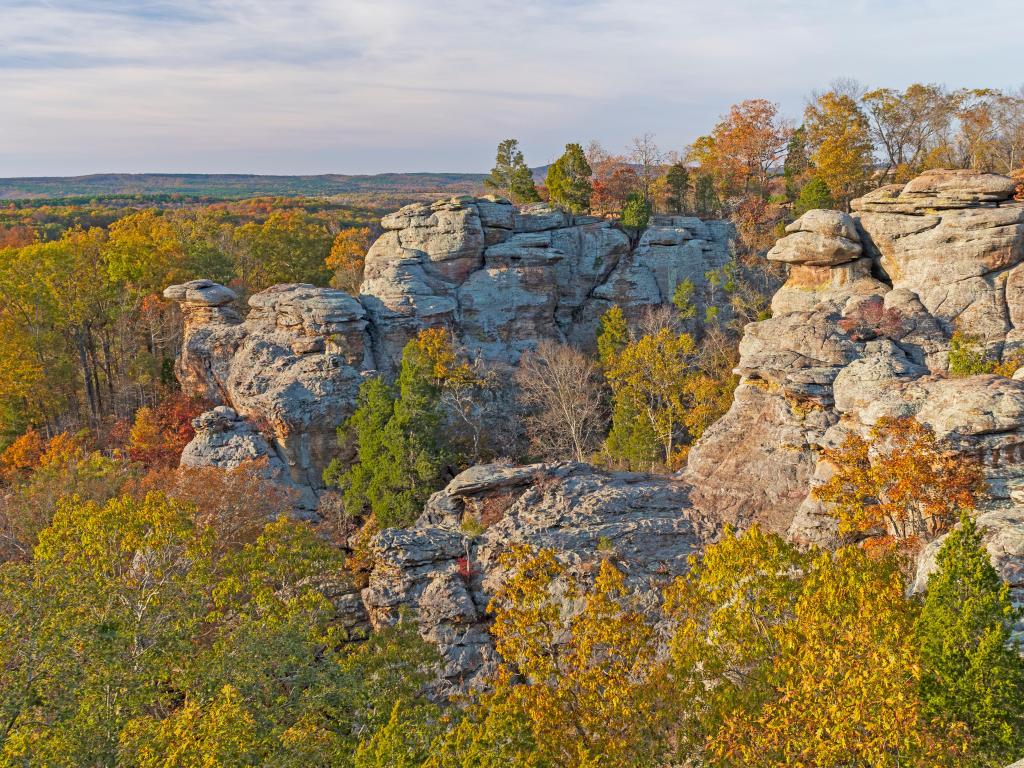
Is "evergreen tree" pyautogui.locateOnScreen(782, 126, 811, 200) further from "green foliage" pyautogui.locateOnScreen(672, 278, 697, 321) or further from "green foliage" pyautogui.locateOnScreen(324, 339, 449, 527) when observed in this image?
"green foliage" pyautogui.locateOnScreen(324, 339, 449, 527)

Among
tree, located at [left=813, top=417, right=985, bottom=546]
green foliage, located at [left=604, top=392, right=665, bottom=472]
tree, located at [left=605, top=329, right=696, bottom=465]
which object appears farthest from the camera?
tree, located at [left=605, top=329, right=696, bottom=465]

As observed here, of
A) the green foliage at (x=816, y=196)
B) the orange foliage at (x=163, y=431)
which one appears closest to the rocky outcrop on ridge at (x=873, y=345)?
the green foliage at (x=816, y=196)

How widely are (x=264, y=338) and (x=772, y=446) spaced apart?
29101 millimetres

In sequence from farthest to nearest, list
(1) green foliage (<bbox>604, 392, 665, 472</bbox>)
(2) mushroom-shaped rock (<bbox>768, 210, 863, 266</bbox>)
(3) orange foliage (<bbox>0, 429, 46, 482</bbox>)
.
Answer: (3) orange foliage (<bbox>0, 429, 46, 482</bbox>)
(1) green foliage (<bbox>604, 392, 665, 472</bbox>)
(2) mushroom-shaped rock (<bbox>768, 210, 863, 266</bbox>)

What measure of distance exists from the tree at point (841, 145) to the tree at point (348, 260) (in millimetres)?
33812

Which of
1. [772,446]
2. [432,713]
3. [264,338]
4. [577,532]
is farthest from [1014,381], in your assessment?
[264,338]

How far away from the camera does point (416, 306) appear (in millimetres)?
43000

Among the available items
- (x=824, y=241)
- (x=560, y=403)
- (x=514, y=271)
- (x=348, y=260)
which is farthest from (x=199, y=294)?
(x=824, y=241)

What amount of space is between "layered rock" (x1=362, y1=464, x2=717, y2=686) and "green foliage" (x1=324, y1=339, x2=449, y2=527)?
436 centimetres

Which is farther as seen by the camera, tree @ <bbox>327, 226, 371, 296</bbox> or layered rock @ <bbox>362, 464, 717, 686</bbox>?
tree @ <bbox>327, 226, 371, 296</bbox>

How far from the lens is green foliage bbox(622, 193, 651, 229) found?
168 feet

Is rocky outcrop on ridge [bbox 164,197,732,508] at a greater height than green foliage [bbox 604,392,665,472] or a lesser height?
greater

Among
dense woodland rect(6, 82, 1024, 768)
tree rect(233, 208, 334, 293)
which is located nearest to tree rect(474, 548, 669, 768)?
dense woodland rect(6, 82, 1024, 768)

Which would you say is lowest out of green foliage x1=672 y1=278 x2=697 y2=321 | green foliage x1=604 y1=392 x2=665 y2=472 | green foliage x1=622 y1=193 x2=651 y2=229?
green foliage x1=604 y1=392 x2=665 y2=472
